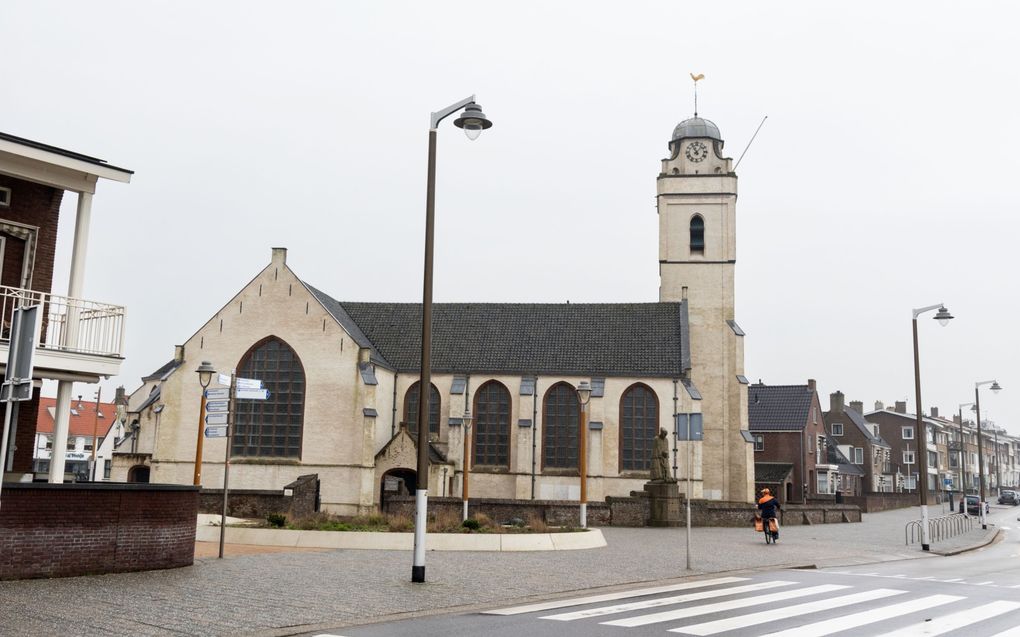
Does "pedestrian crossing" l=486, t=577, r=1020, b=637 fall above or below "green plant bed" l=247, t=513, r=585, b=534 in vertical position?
below

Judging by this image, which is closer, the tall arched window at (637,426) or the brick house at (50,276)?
the brick house at (50,276)

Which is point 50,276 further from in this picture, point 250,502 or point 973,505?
point 973,505

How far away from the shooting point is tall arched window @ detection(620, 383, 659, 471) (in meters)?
43.5

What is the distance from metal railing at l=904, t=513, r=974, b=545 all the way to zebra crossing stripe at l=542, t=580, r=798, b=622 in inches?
595

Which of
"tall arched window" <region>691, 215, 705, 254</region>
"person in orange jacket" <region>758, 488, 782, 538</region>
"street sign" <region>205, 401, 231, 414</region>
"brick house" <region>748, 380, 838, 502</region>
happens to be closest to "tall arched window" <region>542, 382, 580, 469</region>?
"tall arched window" <region>691, 215, 705, 254</region>

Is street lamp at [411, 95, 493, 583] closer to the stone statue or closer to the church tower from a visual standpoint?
the stone statue

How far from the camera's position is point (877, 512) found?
63000mm

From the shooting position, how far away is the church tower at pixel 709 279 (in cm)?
4538

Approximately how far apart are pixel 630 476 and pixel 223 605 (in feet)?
109

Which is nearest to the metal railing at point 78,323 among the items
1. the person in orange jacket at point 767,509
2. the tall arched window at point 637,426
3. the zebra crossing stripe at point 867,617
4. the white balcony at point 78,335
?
the white balcony at point 78,335

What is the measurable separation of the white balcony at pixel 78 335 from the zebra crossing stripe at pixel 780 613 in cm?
1075

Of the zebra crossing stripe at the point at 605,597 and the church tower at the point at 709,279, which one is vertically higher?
the church tower at the point at 709,279

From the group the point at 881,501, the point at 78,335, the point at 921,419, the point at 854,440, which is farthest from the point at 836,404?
the point at 78,335

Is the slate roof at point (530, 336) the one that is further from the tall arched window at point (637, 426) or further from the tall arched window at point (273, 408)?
the tall arched window at point (273, 408)
